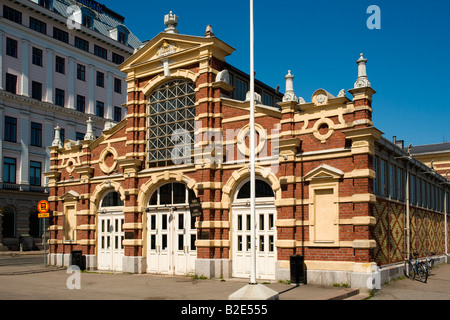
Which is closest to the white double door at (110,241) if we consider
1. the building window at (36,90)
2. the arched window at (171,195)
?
the arched window at (171,195)

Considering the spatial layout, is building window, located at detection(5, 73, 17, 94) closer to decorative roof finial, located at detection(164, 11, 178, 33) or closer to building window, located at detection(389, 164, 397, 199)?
decorative roof finial, located at detection(164, 11, 178, 33)

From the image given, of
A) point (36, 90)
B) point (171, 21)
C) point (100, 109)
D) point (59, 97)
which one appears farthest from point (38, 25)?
point (171, 21)

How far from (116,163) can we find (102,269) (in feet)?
17.7

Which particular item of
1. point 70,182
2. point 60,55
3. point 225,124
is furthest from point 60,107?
point 225,124

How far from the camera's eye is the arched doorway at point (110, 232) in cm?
2419

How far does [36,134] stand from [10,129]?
9.56 feet

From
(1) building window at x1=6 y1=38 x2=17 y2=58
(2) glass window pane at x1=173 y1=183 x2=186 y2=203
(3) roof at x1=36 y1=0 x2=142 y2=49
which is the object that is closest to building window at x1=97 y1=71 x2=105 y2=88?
(3) roof at x1=36 y1=0 x2=142 y2=49

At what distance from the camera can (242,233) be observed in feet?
65.7

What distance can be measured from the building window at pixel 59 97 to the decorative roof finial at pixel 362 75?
131ft

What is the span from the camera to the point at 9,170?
4534 cm

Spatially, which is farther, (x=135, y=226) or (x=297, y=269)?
(x=135, y=226)

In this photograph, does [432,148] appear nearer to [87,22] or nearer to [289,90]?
[289,90]

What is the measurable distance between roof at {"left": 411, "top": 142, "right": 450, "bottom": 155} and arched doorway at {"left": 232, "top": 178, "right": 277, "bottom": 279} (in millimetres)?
33466

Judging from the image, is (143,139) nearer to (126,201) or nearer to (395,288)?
(126,201)
